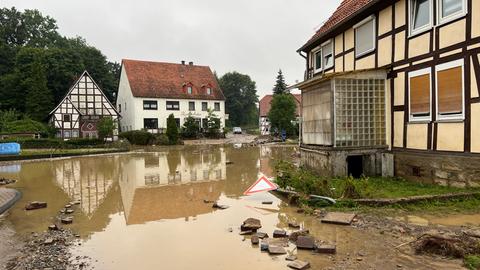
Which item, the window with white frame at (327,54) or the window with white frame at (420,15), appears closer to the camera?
the window with white frame at (420,15)

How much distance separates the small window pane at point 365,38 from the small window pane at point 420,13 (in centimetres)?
221

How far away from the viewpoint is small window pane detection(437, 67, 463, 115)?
1012 cm

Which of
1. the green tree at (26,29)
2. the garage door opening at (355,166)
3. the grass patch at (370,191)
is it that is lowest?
the grass patch at (370,191)

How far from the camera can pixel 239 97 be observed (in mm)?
93000

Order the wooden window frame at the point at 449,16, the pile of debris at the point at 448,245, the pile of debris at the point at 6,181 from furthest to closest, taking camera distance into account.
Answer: the pile of debris at the point at 6,181 → the wooden window frame at the point at 449,16 → the pile of debris at the point at 448,245

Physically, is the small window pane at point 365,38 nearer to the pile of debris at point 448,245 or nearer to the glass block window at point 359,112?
the glass block window at point 359,112

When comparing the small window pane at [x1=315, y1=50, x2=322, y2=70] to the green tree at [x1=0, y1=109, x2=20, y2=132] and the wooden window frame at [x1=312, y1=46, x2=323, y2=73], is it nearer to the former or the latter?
the wooden window frame at [x1=312, y1=46, x2=323, y2=73]

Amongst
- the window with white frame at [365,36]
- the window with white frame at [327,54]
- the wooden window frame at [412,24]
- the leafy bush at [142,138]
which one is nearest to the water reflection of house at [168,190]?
the window with white frame at [327,54]

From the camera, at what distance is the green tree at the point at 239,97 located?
91.6 metres

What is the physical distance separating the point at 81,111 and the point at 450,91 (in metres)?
45.2

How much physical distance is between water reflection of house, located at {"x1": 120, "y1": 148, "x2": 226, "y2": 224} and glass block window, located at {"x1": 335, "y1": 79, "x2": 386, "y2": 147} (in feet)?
16.9

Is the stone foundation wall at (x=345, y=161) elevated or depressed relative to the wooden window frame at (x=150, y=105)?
depressed

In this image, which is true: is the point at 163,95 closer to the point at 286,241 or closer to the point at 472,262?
the point at 286,241

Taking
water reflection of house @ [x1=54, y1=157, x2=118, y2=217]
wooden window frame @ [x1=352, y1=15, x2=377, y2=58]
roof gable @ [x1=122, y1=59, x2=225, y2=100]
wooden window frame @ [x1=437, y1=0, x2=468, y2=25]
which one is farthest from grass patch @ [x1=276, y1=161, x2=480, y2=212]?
roof gable @ [x1=122, y1=59, x2=225, y2=100]
